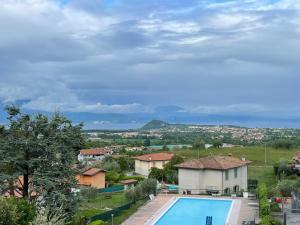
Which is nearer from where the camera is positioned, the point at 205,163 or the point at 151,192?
the point at 151,192

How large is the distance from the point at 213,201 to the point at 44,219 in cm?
3020

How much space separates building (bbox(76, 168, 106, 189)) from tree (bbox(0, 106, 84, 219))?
2466 cm

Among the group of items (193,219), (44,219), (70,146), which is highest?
(70,146)

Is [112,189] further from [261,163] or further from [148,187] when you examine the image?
[261,163]

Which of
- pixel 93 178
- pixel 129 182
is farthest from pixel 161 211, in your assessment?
pixel 129 182

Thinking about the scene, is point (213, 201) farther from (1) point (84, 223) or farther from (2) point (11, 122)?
(2) point (11, 122)

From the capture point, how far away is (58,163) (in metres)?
26.4

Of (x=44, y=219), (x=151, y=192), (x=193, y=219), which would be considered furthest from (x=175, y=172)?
(x=44, y=219)

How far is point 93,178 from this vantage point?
2042 inches

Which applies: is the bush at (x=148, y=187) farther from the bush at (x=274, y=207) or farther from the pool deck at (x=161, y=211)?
the bush at (x=274, y=207)

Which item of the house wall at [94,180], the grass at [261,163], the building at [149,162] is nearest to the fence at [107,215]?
the house wall at [94,180]

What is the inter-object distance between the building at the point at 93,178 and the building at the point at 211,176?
29.3 ft

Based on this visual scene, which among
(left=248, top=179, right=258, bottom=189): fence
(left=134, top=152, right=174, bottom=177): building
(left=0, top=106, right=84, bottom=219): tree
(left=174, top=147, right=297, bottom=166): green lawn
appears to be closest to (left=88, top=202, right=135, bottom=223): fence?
(left=0, top=106, right=84, bottom=219): tree

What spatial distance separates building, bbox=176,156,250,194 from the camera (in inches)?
1873
